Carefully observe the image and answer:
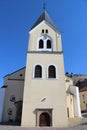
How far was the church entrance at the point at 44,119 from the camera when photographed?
18172mm

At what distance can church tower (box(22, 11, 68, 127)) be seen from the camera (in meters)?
18.0

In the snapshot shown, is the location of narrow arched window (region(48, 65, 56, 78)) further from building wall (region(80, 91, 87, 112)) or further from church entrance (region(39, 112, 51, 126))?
building wall (region(80, 91, 87, 112))

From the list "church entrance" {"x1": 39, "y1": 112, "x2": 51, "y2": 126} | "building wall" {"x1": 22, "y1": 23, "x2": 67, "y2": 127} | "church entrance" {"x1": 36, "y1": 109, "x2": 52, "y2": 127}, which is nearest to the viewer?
"building wall" {"x1": 22, "y1": 23, "x2": 67, "y2": 127}

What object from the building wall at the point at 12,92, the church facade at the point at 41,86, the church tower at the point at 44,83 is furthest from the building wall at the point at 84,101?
the church tower at the point at 44,83

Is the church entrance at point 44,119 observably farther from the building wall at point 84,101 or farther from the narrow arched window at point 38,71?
the building wall at point 84,101

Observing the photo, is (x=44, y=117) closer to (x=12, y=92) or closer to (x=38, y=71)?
(x=38, y=71)

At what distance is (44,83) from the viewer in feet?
64.0

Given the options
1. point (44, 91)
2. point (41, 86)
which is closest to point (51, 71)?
point (41, 86)

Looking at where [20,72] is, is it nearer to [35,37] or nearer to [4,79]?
[4,79]

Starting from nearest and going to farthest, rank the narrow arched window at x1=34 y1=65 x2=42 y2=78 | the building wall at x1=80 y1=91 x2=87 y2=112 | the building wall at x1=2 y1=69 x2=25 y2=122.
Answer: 1. the narrow arched window at x1=34 y1=65 x2=42 y2=78
2. the building wall at x1=2 y1=69 x2=25 y2=122
3. the building wall at x1=80 y1=91 x2=87 y2=112

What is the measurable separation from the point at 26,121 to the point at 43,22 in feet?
48.9

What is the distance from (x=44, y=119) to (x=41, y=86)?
3.78 m

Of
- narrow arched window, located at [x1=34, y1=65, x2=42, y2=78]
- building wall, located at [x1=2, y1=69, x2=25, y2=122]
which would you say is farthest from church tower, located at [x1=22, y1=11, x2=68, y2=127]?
building wall, located at [x1=2, y1=69, x2=25, y2=122]

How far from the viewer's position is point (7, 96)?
25172 millimetres
